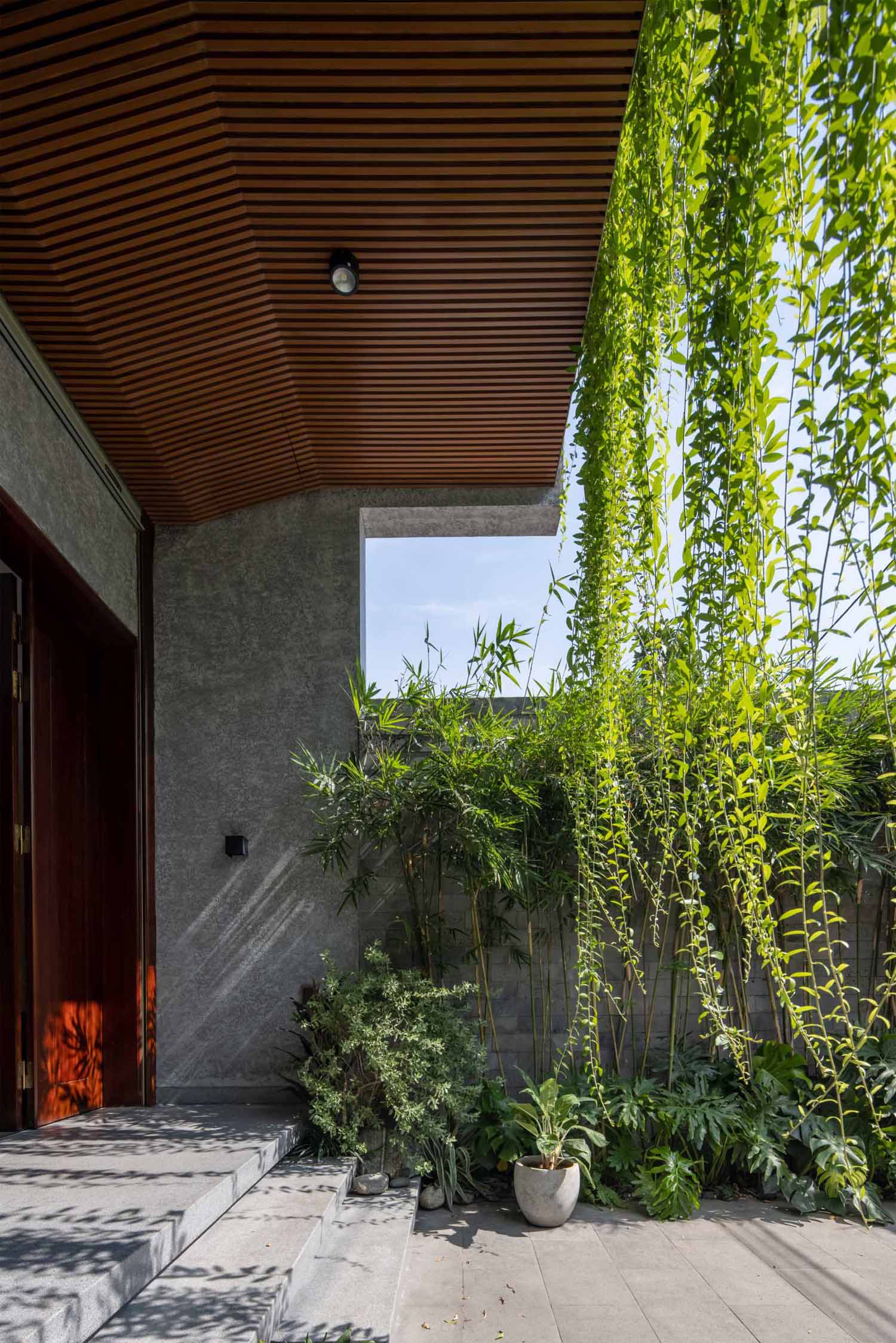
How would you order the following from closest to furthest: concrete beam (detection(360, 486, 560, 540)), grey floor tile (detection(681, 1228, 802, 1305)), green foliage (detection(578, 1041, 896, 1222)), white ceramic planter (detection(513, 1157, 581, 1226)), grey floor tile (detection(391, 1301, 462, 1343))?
grey floor tile (detection(391, 1301, 462, 1343)) < grey floor tile (detection(681, 1228, 802, 1305)) < white ceramic planter (detection(513, 1157, 581, 1226)) < green foliage (detection(578, 1041, 896, 1222)) < concrete beam (detection(360, 486, 560, 540))

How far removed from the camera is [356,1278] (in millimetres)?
3652

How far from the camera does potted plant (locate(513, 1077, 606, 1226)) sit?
4.66 m

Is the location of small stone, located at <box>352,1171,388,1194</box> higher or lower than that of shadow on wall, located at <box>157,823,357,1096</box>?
lower

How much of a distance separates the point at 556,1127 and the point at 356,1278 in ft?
4.74

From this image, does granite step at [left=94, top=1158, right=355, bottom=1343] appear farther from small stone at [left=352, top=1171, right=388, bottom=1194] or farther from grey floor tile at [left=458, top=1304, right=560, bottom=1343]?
grey floor tile at [left=458, top=1304, right=560, bottom=1343]

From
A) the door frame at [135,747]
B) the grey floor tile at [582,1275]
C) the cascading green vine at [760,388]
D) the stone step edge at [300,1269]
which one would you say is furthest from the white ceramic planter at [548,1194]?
the door frame at [135,747]

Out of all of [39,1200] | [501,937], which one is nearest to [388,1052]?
[501,937]

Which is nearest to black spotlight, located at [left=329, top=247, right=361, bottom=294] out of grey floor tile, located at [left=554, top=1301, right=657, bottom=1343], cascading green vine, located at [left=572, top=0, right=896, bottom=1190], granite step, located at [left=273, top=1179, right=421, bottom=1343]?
cascading green vine, located at [left=572, top=0, right=896, bottom=1190]

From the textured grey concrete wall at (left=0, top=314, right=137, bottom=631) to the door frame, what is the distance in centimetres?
6

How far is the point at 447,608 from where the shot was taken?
6316mm

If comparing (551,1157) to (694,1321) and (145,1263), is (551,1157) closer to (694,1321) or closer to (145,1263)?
(694,1321)

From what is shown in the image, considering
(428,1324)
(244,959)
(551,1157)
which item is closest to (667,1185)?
(551,1157)

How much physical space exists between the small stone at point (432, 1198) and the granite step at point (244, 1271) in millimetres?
569

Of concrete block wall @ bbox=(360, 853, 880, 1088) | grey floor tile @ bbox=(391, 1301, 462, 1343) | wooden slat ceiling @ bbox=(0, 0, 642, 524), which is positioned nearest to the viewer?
wooden slat ceiling @ bbox=(0, 0, 642, 524)
